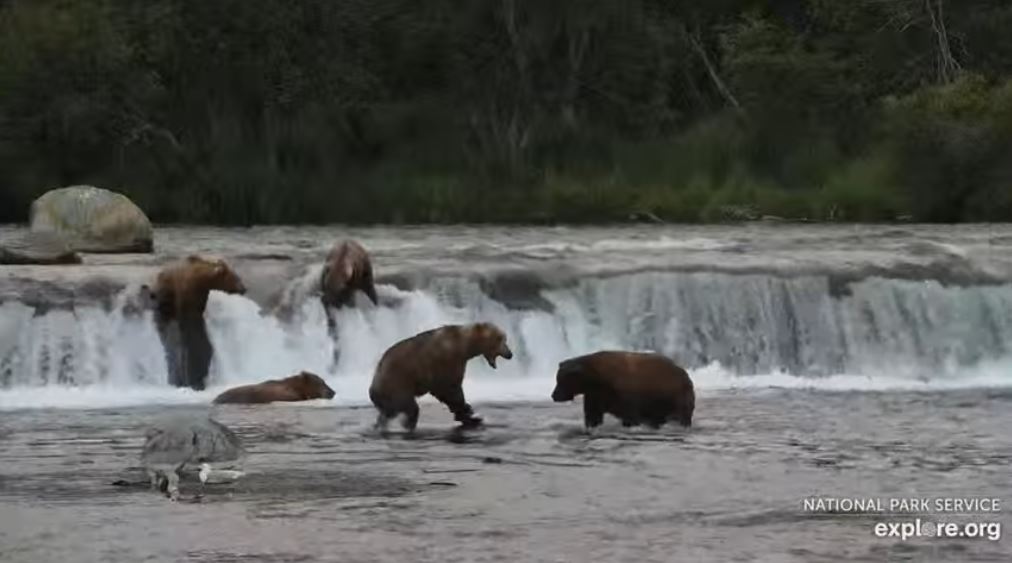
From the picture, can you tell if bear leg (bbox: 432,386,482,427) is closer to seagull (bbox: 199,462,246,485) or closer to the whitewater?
seagull (bbox: 199,462,246,485)

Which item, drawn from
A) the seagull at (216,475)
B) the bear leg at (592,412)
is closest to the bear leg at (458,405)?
the bear leg at (592,412)

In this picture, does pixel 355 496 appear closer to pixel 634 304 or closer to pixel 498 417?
pixel 498 417

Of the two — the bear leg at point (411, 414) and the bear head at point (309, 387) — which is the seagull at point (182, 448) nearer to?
the bear leg at point (411, 414)

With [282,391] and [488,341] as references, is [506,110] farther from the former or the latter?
[488,341]

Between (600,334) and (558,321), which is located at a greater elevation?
(558,321)

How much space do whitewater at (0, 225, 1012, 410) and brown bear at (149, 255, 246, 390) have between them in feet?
0.46

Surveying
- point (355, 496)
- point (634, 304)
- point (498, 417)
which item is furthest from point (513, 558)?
point (634, 304)

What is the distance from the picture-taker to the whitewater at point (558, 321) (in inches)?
798

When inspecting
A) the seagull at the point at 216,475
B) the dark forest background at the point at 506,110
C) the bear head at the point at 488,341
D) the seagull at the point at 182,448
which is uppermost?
the dark forest background at the point at 506,110

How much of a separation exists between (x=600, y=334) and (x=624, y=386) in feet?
23.3

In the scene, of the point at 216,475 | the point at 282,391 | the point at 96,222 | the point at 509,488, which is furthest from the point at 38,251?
the point at 509,488

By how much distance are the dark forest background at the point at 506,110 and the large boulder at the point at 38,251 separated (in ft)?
56.8

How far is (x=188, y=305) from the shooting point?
20.8 metres

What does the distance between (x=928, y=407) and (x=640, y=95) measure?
34.0m
